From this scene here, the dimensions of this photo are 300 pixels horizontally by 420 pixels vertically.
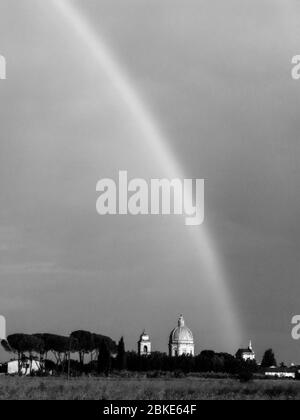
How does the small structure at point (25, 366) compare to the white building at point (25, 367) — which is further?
the white building at point (25, 367)

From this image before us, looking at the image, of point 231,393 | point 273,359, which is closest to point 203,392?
point 231,393

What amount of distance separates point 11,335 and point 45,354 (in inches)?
228

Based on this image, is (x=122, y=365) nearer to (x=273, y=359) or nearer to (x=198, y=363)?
(x=198, y=363)

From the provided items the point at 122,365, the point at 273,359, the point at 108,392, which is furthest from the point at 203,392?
Answer: the point at 273,359

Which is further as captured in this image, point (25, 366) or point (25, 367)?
point (25, 366)

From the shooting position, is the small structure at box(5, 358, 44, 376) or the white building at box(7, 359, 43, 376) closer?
the small structure at box(5, 358, 44, 376)

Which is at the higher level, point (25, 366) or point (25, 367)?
point (25, 366)
